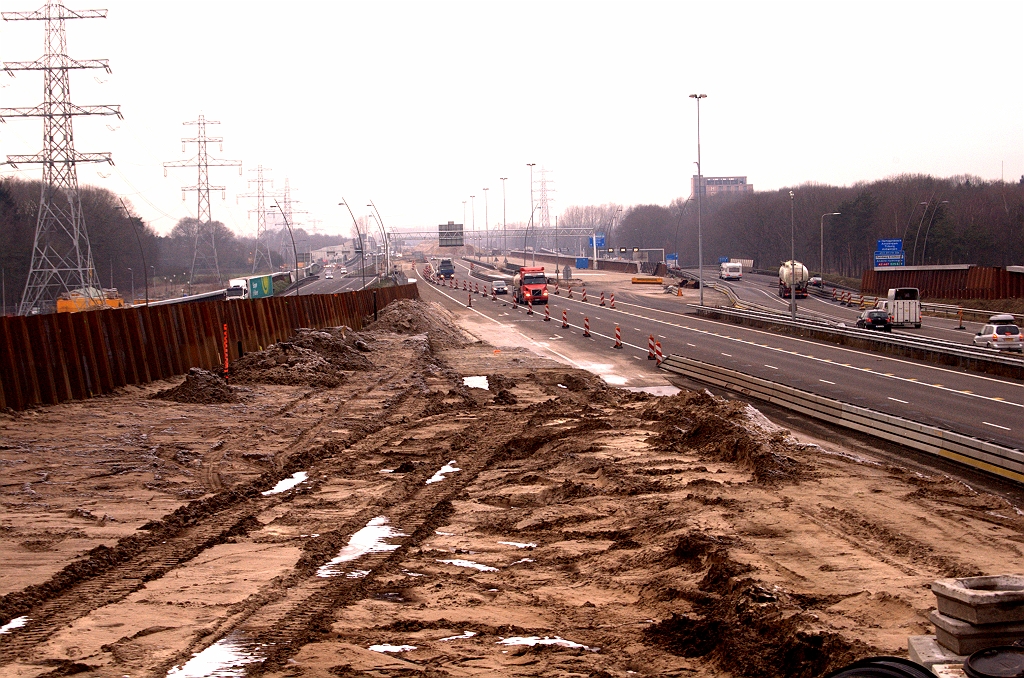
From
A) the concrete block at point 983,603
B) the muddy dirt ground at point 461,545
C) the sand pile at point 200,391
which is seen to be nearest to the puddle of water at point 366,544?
the muddy dirt ground at point 461,545

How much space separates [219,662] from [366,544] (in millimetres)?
3585

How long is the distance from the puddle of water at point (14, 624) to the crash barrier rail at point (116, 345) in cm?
1084

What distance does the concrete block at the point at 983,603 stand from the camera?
4.46 m

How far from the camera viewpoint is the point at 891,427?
18.6m

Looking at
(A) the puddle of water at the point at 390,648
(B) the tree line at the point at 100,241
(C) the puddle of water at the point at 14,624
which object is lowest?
(A) the puddle of water at the point at 390,648

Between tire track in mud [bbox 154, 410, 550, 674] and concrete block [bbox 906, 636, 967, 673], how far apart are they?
15.1ft

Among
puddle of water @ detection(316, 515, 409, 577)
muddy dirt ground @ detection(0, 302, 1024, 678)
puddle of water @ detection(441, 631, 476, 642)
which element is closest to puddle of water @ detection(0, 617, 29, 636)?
muddy dirt ground @ detection(0, 302, 1024, 678)

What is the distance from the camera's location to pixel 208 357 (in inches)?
1025

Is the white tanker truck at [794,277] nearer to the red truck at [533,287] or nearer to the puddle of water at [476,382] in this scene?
the red truck at [533,287]

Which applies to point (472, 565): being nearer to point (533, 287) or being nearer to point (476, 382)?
point (476, 382)

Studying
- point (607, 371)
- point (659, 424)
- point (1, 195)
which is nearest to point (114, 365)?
point (659, 424)

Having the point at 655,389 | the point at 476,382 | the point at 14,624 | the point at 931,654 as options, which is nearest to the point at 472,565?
the point at 14,624

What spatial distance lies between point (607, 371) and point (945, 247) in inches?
3089

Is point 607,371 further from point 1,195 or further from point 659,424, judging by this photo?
point 1,195
